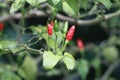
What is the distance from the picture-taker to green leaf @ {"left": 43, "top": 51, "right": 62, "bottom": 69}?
1.31 meters

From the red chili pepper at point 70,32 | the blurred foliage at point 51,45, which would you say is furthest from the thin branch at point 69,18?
the red chili pepper at point 70,32

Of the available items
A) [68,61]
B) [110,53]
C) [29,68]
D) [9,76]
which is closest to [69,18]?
[9,76]

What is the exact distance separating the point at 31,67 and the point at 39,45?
0.44 metres

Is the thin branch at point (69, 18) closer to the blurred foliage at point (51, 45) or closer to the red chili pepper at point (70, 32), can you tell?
the blurred foliage at point (51, 45)

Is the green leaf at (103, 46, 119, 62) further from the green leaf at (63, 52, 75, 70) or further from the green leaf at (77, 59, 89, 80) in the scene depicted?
the green leaf at (63, 52, 75, 70)

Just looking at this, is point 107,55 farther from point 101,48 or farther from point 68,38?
point 68,38

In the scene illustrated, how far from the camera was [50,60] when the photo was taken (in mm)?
1325

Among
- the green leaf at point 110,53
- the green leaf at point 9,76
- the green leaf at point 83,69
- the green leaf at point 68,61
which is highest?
the green leaf at point 68,61

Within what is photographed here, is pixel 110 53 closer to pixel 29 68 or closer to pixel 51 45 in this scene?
pixel 29 68

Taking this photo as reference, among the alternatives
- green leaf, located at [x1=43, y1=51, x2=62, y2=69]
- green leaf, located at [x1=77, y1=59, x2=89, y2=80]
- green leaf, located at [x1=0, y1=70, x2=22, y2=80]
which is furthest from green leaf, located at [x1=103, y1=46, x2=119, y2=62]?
green leaf, located at [x1=43, y1=51, x2=62, y2=69]

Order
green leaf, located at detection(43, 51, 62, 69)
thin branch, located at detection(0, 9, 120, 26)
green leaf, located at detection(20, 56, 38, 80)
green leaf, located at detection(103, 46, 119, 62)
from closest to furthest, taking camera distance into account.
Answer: green leaf, located at detection(43, 51, 62, 69)
thin branch, located at detection(0, 9, 120, 26)
green leaf, located at detection(20, 56, 38, 80)
green leaf, located at detection(103, 46, 119, 62)

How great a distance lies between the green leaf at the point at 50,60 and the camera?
4.29 ft

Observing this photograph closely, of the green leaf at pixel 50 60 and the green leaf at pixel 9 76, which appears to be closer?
the green leaf at pixel 50 60

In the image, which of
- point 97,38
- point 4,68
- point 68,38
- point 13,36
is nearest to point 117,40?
point 97,38
